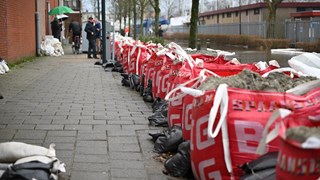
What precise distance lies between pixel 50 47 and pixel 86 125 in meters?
20.1

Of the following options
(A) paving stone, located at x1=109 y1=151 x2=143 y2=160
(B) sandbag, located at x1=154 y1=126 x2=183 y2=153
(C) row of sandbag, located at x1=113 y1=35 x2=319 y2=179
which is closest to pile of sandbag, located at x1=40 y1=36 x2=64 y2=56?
(A) paving stone, located at x1=109 y1=151 x2=143 y2=160

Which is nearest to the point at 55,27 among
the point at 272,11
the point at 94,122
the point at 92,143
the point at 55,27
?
the point at 55,27

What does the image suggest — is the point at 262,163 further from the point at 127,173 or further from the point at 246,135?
the point at 127,173

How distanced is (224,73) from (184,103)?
35.1 inches

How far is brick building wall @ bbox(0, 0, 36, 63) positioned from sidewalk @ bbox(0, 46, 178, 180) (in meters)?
4.89

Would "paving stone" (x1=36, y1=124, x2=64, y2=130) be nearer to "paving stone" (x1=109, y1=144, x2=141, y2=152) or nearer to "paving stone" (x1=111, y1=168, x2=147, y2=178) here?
"paving stone" (x1=109, y1=144, x2=141, y2=152)

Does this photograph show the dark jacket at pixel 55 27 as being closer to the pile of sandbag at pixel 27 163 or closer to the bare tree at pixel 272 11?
the bare tree at pixel 272 11

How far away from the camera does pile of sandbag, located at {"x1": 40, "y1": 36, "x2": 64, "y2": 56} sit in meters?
26.4

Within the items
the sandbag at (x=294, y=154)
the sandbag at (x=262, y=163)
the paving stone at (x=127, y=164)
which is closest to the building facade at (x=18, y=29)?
the paving stone at (x=127, y=164)

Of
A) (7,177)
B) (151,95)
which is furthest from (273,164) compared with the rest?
(151,95)

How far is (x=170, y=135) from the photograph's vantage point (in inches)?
222

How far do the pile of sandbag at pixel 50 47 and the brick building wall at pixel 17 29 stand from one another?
2.12 meters

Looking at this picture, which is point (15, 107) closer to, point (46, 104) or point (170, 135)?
point (46, 104)

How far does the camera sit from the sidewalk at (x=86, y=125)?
207 inches
